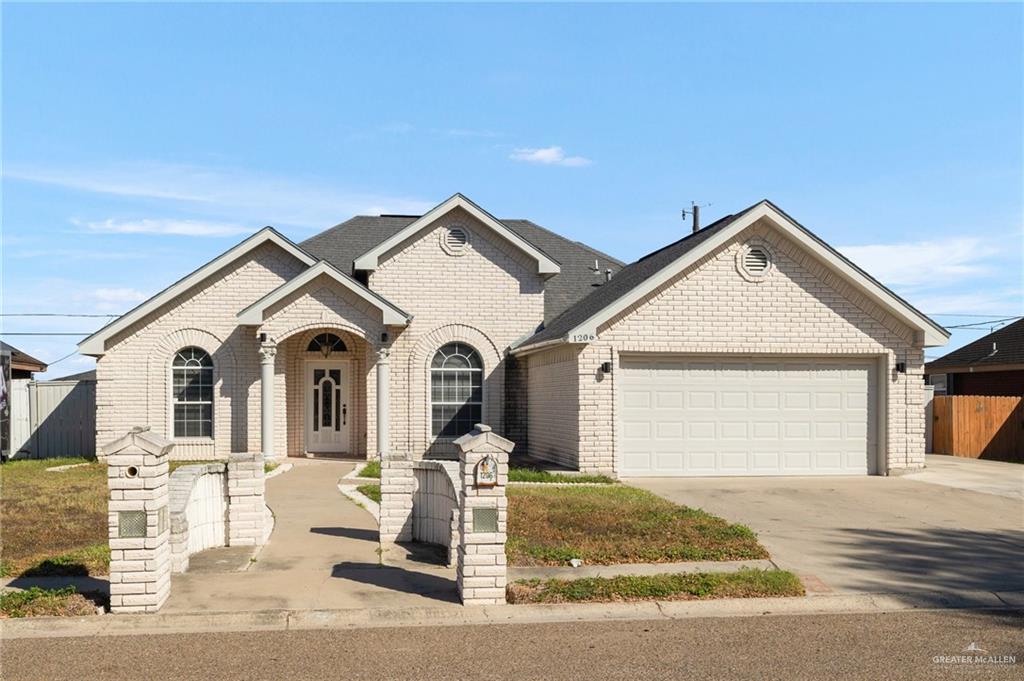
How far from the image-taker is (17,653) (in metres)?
7.63

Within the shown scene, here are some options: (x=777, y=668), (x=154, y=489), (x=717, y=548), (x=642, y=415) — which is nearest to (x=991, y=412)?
(x=642, y=415)

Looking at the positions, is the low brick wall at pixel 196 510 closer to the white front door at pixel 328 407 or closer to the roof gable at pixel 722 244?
the roof gable at pixel 722 244

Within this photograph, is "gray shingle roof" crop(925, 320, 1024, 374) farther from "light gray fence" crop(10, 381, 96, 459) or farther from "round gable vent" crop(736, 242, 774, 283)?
"light gray fence" crop(10, 381, 96, 459)

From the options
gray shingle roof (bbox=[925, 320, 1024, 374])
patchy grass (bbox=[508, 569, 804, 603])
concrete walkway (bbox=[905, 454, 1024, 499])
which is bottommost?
concrete walkway (bbox=[905, 454, 1024, 499])

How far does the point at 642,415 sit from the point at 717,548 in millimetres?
7729

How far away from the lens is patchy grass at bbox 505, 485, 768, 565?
35.6ft

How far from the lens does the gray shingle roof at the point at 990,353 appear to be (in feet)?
100

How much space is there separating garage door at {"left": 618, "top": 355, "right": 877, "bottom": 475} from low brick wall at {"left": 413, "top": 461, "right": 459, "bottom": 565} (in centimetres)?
732

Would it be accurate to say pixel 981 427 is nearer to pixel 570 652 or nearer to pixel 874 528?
pixel 874 528

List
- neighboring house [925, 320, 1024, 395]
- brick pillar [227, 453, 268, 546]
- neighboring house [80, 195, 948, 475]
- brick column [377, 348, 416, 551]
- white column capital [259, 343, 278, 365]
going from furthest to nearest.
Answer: neighboring house [925, 320, 1024, 395]
white column capital [259, 343, 278, 365]
neighboring house [80, 195, 948, 475]
brick column [377, 348, 416, 551]
brick pillar [227, 453, 268, 546]

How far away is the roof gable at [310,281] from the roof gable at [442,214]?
1310mm

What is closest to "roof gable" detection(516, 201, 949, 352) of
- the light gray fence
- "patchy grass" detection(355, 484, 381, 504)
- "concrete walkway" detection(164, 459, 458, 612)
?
"patchy grass" detection(355, 484, 381, 504)

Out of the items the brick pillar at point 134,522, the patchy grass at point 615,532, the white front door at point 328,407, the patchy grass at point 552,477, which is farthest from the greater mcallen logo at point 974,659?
the white front door at point 328,407

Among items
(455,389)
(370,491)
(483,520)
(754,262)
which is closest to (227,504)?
(483,520)
